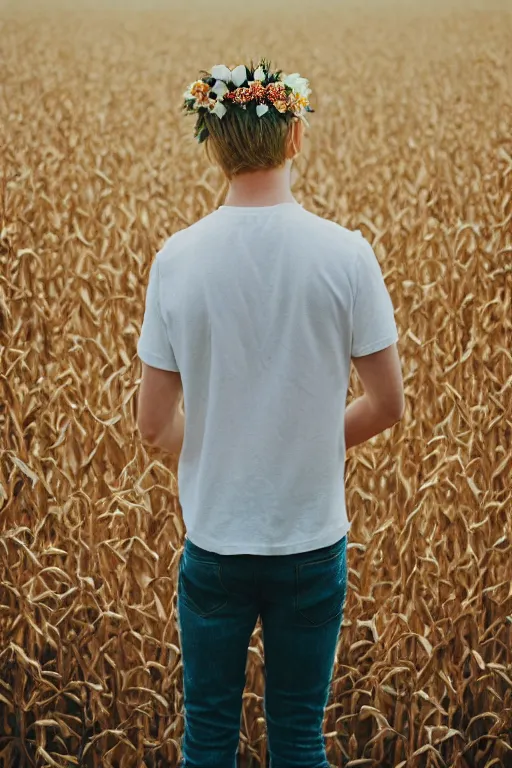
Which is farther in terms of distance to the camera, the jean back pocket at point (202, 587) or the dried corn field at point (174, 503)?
the dried corn field at point (174, 503)

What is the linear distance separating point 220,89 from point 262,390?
1.74 feet

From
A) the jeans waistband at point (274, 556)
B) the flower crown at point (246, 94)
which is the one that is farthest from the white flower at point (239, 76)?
the jeans waistband at point (274, 556)

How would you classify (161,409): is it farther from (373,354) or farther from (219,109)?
(219,109)

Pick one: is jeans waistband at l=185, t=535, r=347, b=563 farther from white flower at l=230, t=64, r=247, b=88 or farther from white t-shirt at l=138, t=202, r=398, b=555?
white flower at l=230, t=64, r=247, b=88

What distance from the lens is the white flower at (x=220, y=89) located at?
1607 mm

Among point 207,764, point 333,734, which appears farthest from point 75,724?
point 207,764

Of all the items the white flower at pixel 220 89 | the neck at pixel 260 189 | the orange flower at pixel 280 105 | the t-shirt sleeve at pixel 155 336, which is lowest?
the t-shirt sleeve at pixel 155 336

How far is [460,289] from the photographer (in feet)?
14.0

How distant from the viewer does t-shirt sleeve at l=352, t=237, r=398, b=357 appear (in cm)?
156

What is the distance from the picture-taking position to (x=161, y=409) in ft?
5.85

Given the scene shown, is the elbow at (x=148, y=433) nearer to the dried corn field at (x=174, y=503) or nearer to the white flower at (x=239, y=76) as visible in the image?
the white flower at (x=239, y=76)

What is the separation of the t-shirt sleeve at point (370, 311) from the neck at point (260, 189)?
17cm

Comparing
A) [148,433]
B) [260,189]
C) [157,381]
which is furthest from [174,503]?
[260,189]

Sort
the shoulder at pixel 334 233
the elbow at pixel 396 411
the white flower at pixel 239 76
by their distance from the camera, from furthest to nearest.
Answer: the elbow at pixel 396 411 < the white flower at pixel 239 76 < the shoulder at pixel 334 233
